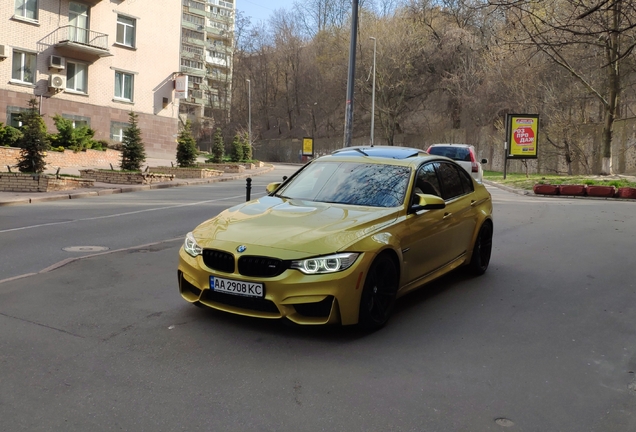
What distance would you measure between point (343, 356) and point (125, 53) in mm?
37013

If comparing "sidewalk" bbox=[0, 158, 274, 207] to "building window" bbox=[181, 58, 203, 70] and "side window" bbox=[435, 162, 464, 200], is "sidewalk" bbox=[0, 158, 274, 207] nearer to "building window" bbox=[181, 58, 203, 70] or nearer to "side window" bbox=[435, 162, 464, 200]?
"side window" bbox=[435, 162, 464, 200]

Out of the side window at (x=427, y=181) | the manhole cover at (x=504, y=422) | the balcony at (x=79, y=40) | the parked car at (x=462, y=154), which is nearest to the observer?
the manhole cover at (x=504, y=422)

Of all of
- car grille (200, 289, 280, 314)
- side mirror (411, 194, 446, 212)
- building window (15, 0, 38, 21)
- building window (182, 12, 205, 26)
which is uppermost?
building window (182, 12, 205, 26)

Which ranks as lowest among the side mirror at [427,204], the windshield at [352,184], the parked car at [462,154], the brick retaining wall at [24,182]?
the brick retaining wall at [24,182]

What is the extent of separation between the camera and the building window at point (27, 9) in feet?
106

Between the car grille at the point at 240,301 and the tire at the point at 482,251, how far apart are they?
3.59m

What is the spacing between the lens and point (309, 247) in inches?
203

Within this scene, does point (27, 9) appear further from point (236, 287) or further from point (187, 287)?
point (236, 287)

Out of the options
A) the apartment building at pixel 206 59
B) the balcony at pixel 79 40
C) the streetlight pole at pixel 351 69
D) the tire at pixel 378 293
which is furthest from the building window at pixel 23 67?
the apartment building at pixel 206 59

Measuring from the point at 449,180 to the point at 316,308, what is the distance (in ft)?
10.3

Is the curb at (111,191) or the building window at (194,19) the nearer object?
the curb at (111,191)

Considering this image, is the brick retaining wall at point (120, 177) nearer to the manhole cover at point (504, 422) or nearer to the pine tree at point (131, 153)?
the pine tree at point (131, 153)

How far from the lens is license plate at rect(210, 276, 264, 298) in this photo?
512cm

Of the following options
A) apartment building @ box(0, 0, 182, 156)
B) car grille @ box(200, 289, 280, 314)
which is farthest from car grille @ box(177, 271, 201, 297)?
apartment building @ box(0, 0, 182, 156)
